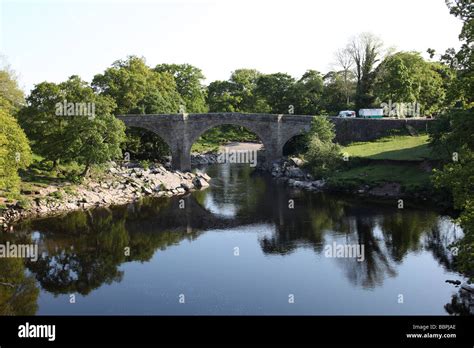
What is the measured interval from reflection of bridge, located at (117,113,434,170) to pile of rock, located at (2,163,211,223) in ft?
19.4

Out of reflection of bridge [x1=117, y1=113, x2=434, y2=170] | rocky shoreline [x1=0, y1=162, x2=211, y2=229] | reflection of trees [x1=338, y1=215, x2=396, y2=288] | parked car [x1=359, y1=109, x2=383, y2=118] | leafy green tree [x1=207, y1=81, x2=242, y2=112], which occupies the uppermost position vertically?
leafy green tree [x1=207, y1=81, x2=242, y2=112]

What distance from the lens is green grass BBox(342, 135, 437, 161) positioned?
180 ft

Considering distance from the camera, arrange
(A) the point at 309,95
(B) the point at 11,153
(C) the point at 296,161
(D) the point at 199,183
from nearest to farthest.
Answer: (B) the point at 11,153, (D) the point at 199,183, (C) the point at 296,161, (A) the point at 309,95

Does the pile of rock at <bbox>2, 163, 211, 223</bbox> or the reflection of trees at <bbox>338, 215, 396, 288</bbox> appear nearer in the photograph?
the reflection of trees at <bbox>338, 215, 396, 288</bbox>

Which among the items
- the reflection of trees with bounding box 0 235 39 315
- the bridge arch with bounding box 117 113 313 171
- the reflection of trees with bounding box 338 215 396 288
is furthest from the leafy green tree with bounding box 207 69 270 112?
the reflection of trees with bounding box 0 235 39 315

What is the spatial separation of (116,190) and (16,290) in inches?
1040

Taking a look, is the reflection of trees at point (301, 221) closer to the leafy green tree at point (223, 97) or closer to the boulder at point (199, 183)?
the boulder at point (199, 183)

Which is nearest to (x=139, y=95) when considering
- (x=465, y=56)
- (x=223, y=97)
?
(x=223, y=97)

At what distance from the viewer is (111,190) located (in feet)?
178

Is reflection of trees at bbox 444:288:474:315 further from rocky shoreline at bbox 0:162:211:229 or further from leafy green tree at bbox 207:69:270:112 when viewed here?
leafy green tree at bbox 207:69:270:112

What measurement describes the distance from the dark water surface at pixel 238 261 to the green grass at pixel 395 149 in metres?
9.42

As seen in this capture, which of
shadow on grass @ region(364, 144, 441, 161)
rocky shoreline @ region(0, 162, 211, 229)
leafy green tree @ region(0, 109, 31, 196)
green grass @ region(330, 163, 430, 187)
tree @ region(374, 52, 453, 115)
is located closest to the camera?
leafy green tree @ region(0, 109, 31, 196)

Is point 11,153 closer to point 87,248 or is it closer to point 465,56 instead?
point 87,248

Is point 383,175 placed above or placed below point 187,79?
below
